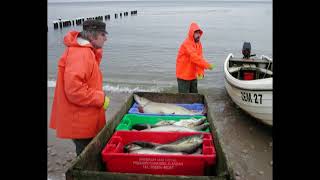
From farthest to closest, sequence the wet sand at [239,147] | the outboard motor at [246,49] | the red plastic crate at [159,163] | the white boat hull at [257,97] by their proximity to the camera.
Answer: the outboard motor at [246,49], the white boat hull at [257,97], the wet sand at [239,147], the red plastic crate at [159,163]

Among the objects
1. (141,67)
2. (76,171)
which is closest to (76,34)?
(76,171)

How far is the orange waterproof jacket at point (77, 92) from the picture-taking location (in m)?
3.78

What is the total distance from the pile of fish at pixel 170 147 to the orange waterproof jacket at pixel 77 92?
2.08ft

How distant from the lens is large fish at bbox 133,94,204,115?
17.7 feet

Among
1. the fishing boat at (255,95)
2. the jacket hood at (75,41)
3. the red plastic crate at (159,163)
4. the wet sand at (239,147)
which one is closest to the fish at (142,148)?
the red plastic crate at (159,163)

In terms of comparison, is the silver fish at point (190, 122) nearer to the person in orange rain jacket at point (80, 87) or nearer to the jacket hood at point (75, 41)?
the person in orange rain jacket at point (80, 87)

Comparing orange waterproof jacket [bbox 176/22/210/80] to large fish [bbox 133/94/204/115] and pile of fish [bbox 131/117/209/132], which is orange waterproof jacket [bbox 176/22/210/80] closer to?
large fish [bbox 133/94/204/115]

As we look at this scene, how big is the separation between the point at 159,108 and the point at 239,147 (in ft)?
7.87

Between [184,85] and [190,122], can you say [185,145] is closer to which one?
[190,122]

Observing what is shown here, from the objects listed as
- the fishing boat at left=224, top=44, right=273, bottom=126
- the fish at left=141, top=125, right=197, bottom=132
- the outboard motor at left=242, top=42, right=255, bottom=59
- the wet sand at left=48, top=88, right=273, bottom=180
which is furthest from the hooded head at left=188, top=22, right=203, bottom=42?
the outboard motor at left=242, top=42, right=255, bottom=59

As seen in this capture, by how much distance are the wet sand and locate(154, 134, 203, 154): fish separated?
2.25 ft

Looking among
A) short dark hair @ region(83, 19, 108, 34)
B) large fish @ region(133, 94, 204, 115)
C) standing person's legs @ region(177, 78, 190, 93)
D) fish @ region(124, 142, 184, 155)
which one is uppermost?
short dark hair @ region(83, 19, 108, 34)

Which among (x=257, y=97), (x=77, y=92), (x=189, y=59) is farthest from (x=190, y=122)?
(x=189, y=59)

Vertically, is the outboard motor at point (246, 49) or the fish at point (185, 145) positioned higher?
the outboard motor at point (246, 49)
